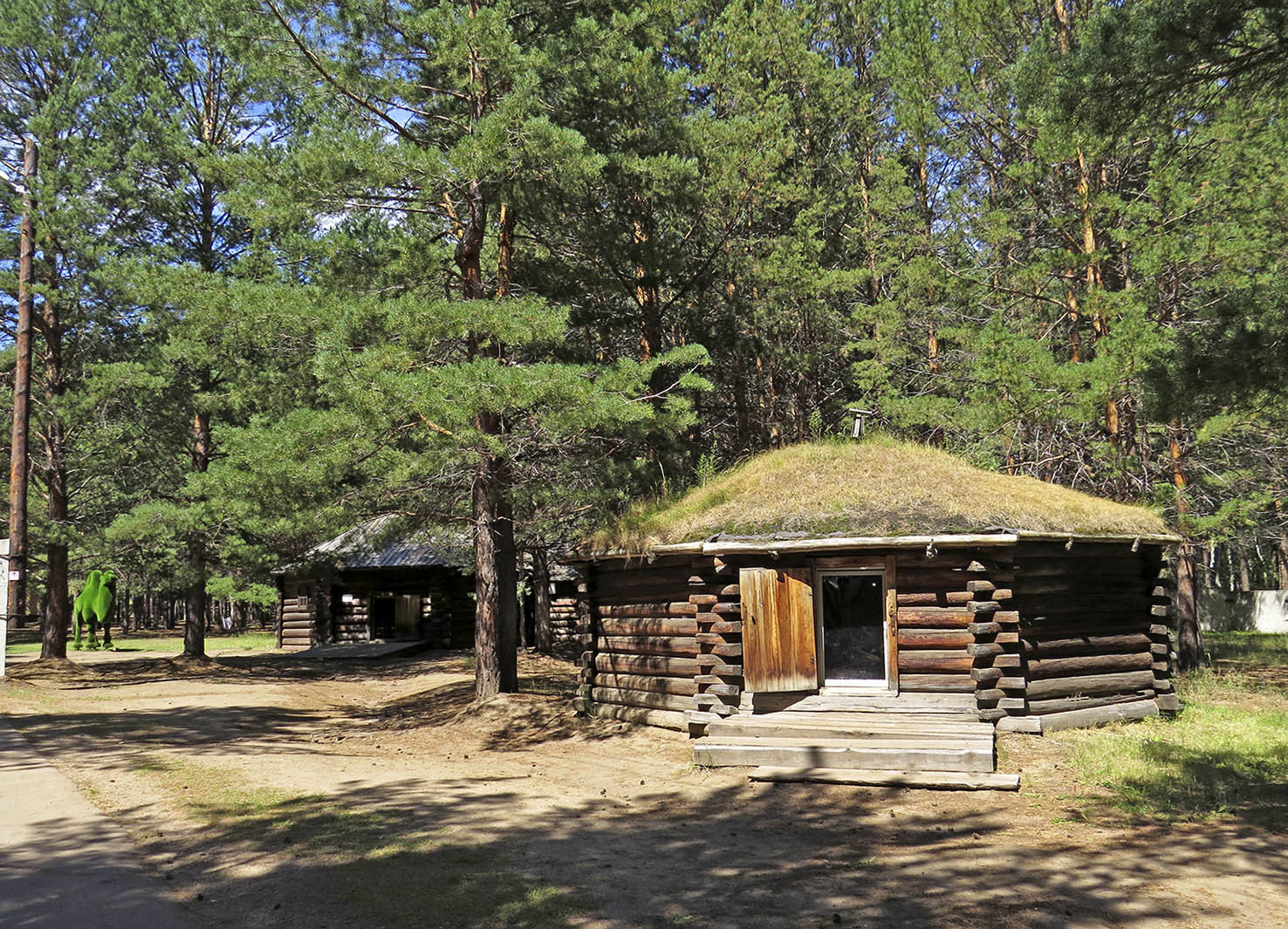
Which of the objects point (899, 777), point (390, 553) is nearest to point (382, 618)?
point (390, 553)

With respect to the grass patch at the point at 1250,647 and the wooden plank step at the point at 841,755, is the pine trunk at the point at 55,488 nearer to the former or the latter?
the wooden plank step at the point at 841,755

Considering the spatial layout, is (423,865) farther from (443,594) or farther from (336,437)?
(443,594)

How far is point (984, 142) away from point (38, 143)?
23.5 m

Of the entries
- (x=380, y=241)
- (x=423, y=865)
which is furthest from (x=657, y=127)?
(x=423, y=865)

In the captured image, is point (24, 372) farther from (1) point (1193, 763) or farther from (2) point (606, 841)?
(1) point (1193, 763)

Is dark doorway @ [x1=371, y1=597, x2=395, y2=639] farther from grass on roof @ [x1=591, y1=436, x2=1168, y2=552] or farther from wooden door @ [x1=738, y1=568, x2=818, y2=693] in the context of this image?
wooden door @ [x1=738, y1=568, x2=818, y2=693]

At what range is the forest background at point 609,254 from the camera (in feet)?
43.7

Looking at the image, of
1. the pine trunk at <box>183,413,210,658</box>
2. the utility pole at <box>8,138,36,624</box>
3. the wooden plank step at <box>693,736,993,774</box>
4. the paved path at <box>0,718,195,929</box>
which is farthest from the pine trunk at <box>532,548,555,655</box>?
the paved path at <box>0,718,195,929</box>

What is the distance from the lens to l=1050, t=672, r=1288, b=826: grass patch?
955 cm

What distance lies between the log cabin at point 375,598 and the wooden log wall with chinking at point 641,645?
1440 centimetres

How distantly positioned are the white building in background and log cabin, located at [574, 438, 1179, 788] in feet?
83.8

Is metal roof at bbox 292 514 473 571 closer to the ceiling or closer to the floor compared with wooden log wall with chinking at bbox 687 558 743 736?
closer to the ceiling

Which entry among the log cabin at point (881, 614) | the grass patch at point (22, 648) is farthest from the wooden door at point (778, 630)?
the grass patch at point (22, 648)

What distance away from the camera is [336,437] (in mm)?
13914
